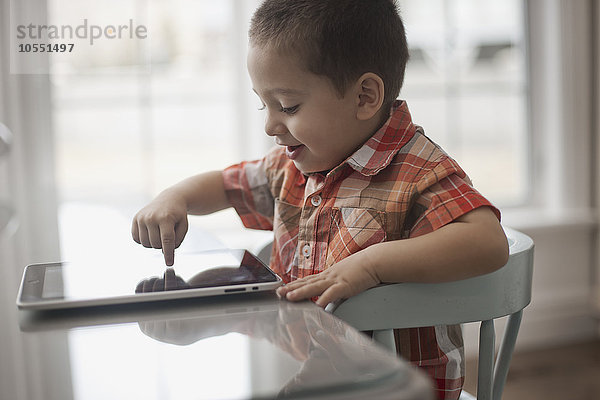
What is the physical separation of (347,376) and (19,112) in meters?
1.67

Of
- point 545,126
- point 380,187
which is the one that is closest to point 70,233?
point 380,187

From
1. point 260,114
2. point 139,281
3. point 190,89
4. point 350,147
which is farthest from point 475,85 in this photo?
point 139,281

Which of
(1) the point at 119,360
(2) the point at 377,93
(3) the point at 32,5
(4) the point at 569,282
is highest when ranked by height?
(3) the point at 32,5

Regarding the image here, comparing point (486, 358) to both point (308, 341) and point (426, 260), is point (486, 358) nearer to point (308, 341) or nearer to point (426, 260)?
point (426, 260)

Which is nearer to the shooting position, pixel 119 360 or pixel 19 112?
pixel 119 360

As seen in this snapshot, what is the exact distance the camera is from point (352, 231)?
0.90 meters

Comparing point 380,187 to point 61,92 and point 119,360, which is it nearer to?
point 119,360

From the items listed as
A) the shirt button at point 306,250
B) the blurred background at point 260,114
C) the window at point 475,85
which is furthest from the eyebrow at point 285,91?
the window at point 475,85

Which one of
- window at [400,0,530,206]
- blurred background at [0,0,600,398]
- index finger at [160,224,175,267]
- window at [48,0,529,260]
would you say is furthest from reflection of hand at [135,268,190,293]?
window at [400,0,530,206]

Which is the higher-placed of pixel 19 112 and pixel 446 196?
pixel 19 112

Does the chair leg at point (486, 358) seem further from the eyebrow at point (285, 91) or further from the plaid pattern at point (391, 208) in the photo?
the eyebrow at point (285, 91)

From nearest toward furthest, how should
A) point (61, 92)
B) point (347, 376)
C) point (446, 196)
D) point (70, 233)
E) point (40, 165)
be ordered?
point (347, 376)
point (446, 196)
point (70, 233)
point (40, 165)
point (61, 92)

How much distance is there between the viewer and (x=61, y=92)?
2.05 meters

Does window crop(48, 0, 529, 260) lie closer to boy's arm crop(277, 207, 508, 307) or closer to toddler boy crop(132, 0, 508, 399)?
toddler boy crop(132, 0, 508, 399)
